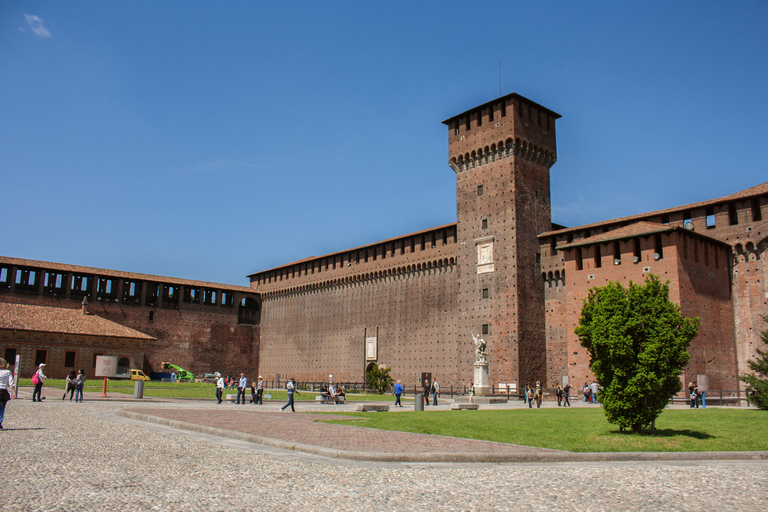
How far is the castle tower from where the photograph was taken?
2986 cm

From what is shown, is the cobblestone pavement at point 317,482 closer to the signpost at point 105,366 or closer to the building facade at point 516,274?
the signpost at point 105,366

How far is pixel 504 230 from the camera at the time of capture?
102 ft

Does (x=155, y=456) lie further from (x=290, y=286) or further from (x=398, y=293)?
(x=290, y=286)

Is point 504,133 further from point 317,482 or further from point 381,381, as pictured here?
point 317,482

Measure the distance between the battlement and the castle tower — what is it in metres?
0.05

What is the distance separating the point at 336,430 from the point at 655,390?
227 inches

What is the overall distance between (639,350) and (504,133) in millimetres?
22304

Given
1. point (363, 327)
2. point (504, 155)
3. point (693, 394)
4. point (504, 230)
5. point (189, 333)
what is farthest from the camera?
point (189, 333)

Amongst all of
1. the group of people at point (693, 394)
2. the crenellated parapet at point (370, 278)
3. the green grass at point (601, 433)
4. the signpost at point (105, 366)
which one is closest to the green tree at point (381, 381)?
the crenellated parapet at point (370, 278)

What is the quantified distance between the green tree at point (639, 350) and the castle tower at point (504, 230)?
60.5 feet

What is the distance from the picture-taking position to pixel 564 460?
7922mm

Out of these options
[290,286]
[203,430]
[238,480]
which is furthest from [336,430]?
[290,286]

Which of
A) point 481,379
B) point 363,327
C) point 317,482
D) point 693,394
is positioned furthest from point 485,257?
point 317,482

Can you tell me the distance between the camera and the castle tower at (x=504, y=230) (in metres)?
29.9
